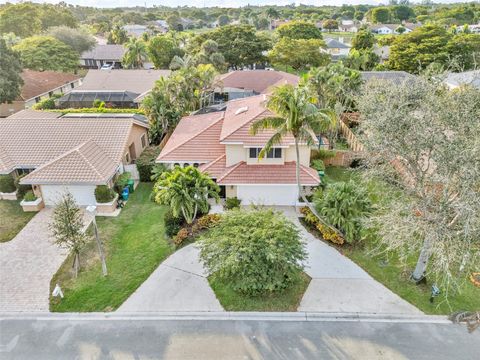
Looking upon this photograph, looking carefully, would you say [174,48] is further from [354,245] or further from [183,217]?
[354,245]

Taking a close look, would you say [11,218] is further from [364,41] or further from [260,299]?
[364,41]

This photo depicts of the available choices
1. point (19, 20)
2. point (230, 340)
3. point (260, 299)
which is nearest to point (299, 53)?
point (260, 299)

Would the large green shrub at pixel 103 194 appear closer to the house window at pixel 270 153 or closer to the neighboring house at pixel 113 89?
the house window at pixel 270 153

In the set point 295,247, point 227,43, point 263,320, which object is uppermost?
point 227,43

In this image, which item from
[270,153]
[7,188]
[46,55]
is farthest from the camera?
[46,55]

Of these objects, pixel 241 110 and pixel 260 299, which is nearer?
pixel 260 299

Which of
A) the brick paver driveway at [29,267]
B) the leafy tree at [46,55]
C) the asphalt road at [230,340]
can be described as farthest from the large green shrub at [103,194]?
the leafy tree at [46,55]

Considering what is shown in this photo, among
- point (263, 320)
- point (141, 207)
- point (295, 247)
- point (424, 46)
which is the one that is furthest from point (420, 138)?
point (424, 46)
